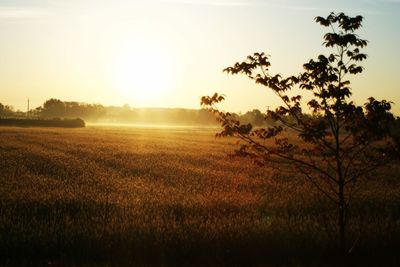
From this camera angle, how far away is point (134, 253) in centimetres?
1093

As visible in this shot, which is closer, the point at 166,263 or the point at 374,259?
the point at 166,263

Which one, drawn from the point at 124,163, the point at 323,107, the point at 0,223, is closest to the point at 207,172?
the point at 124,163

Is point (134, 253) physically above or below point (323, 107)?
below

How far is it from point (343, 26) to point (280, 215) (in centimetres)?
764

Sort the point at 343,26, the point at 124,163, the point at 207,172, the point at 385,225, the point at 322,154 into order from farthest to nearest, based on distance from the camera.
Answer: the point at 124,163 < the point at 207,172 < the point at 385,225 < the point at 322,154 < the point at 343,26

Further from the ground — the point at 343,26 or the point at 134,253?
the point at 343,26

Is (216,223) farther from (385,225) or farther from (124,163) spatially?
(124,163)

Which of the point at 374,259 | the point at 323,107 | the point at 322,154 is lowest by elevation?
the point at 374,259

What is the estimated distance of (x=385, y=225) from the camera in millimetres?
13562

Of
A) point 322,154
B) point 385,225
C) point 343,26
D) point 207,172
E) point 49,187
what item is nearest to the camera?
point 343,26

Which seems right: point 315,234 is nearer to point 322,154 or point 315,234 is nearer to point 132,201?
point 322,154

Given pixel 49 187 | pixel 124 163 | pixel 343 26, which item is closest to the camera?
pixel 343 26

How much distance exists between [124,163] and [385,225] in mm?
20102

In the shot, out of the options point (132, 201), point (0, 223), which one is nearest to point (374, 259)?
point (132, 201)
